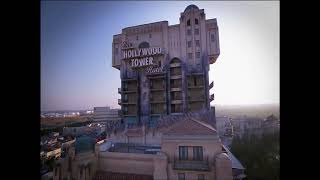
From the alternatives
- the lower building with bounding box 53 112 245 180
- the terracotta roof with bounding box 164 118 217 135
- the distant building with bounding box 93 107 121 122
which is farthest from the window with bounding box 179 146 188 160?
the distant building with bounding box 93 107 121 122

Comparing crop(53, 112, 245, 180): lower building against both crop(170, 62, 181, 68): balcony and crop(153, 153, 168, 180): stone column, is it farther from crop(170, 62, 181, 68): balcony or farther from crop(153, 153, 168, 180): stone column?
crop(170, 62, 181, 68): balcony

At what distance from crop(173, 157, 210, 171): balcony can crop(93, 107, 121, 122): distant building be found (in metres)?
0.83

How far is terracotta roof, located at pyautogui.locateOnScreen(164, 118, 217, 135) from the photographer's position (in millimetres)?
2485

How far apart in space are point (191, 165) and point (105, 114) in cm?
107

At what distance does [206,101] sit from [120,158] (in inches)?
46.1

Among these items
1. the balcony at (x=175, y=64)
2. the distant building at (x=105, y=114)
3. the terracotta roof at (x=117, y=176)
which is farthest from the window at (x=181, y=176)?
the balcony at (x=175, y=64)

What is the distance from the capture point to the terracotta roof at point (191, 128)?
8.15 ft

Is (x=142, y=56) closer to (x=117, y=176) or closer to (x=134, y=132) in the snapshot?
(x=134, y=132)

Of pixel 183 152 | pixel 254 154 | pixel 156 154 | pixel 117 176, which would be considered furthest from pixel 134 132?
pixel 254 154

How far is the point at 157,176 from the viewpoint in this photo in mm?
2600

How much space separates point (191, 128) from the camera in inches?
99.4

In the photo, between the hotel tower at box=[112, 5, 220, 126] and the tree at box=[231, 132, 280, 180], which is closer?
the tree at box=[231, 132, 280, 180]
